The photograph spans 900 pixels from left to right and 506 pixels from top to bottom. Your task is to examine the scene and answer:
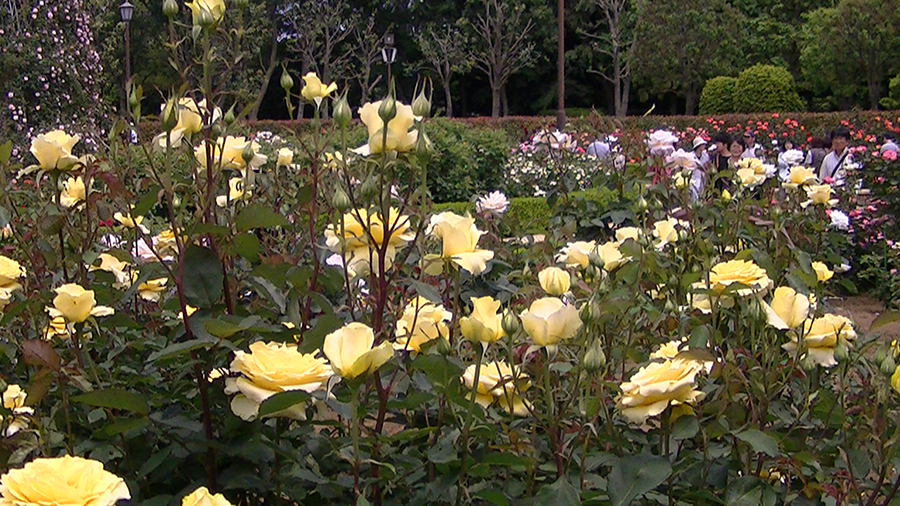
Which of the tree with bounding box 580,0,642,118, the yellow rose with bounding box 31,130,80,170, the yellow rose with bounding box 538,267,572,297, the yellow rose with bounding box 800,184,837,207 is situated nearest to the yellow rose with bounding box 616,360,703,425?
the yellow rose with bounding box 538,267,572,297

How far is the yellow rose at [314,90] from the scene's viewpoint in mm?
1180

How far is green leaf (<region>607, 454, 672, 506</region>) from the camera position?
2.76 ft

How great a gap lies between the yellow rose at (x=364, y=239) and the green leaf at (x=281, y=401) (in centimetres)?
20

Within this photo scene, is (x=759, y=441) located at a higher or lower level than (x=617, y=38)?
lower

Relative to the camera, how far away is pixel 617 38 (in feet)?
87.0

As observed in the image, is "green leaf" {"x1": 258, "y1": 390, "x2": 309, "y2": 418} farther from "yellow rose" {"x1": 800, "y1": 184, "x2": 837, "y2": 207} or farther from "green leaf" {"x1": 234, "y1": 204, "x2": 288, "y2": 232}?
"yellow rose" {"x1": 800, "y1": 184, "x2": 837, "y2": 207}

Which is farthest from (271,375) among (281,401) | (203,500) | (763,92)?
(763,92)

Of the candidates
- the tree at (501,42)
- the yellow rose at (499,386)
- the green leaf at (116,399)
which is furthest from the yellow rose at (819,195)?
the tree at (501,42)

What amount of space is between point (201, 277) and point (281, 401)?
247 mm

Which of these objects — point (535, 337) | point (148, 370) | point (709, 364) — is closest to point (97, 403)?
point (148, 370)

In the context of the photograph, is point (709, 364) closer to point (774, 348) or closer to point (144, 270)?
point (774, 348)

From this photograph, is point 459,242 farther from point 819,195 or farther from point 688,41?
point 688,41

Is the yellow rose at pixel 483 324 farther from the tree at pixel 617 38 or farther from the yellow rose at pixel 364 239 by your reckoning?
the tree at pixel 617 38

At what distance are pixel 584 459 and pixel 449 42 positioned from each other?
2724 centimetres
